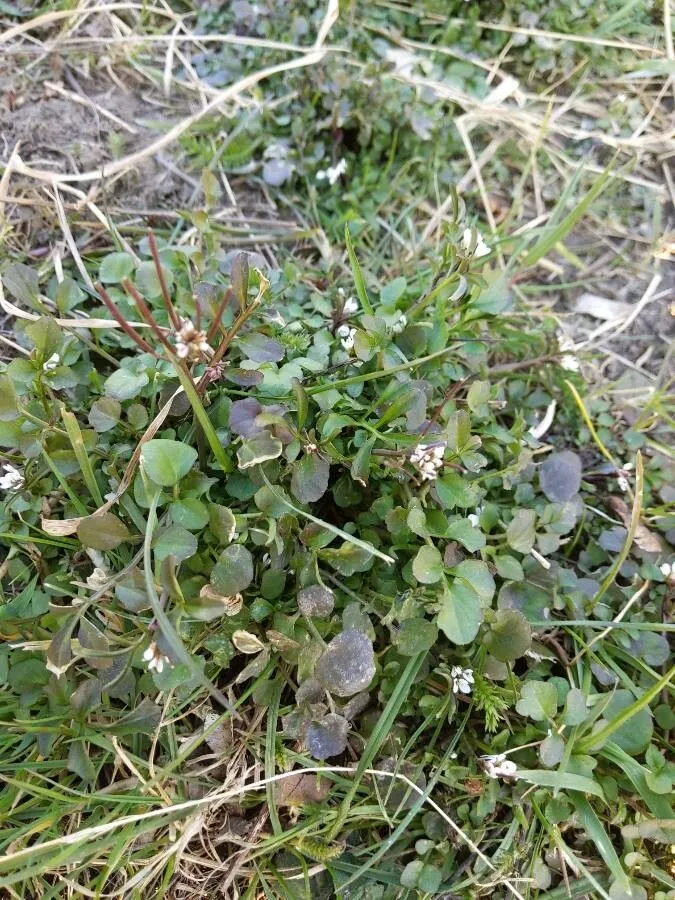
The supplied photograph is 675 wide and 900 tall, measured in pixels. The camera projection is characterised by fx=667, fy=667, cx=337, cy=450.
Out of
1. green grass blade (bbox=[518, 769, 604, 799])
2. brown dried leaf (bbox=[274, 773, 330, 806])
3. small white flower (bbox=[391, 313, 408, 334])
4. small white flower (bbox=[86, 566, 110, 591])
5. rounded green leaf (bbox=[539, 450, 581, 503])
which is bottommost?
brown dried leaf (bbox=[274, 773, 330, 806])

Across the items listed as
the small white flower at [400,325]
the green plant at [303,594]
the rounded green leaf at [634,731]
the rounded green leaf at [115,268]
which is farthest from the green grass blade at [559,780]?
the rounded green leaf at [115,268]

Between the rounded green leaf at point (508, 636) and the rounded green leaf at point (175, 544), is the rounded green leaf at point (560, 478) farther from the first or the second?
the rounded green leaf at point (175, 544)

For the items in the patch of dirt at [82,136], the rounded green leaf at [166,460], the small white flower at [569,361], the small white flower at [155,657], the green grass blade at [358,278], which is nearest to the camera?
the small white flower at [155,657]

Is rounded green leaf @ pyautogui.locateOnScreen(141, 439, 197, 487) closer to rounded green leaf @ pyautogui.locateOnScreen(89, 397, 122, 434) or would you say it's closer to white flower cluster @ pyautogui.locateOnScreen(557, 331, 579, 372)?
rounded green leaf @ pyautogui.locateOnScreen(89, 397, 122, 434)

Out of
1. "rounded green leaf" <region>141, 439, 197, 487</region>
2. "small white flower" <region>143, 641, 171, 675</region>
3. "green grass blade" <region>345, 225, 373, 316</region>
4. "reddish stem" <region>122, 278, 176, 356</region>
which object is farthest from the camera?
"green grass blade" <region>345, 225, 373, 316</region>

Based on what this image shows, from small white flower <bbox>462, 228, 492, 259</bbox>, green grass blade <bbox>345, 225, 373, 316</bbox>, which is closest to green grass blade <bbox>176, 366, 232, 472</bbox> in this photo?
green grass blade <bbox>345, 225, 373, 316</bbox>

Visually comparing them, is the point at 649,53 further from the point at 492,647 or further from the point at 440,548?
the point at 492,647

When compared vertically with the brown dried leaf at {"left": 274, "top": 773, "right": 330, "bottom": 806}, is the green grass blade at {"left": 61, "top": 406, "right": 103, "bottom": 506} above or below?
above
